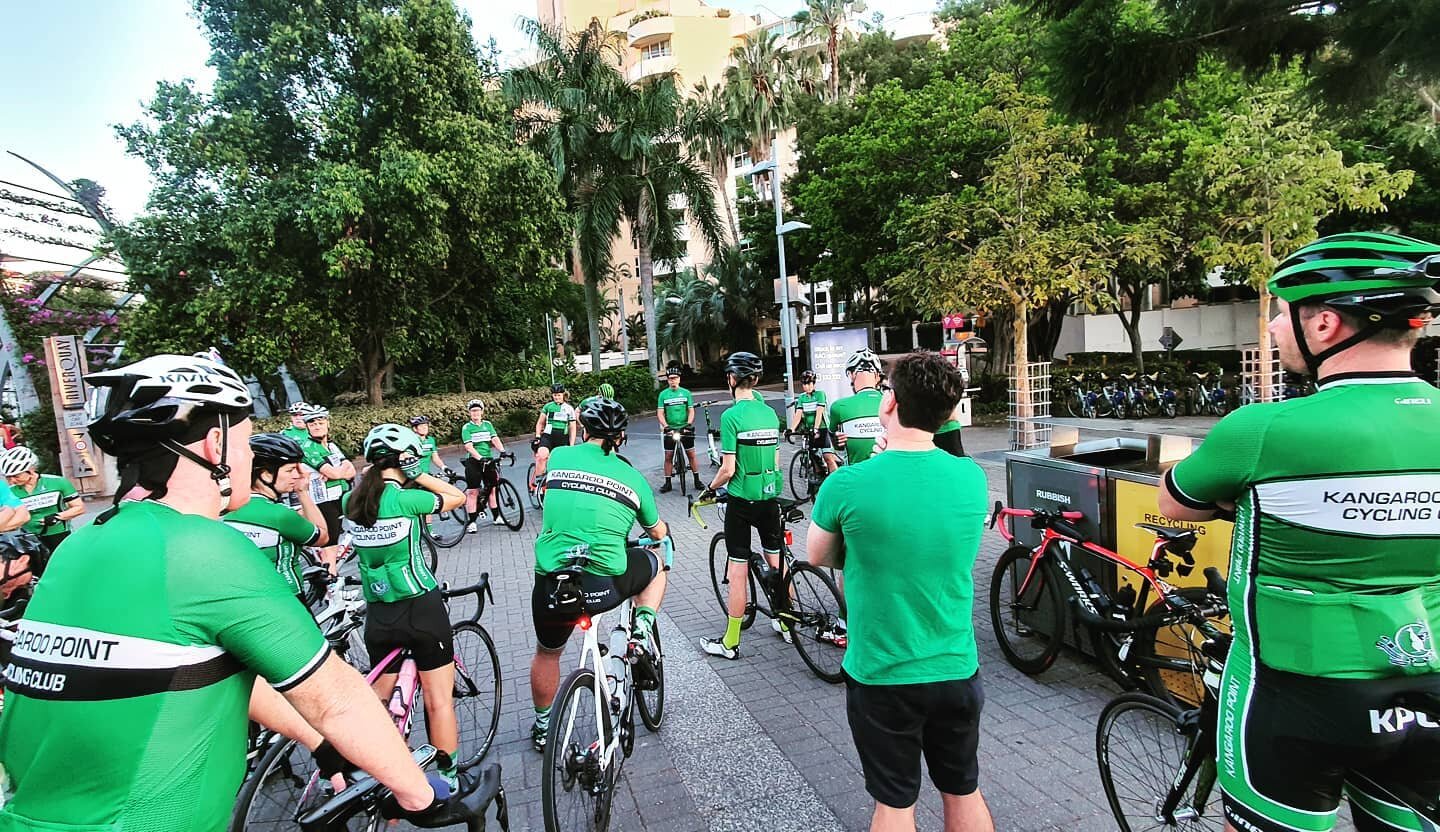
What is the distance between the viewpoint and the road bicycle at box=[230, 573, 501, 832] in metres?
2.86

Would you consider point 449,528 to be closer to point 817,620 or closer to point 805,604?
point 805,604

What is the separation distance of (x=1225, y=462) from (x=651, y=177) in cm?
2440

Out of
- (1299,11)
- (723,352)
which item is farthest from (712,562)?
(723,352)

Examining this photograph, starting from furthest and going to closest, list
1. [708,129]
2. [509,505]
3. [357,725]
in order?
[708,129] < [509,505] < [357,725]

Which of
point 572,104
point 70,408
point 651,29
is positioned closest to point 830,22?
point 572,104

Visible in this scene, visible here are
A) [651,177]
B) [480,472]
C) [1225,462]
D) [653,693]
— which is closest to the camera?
[1225,462]

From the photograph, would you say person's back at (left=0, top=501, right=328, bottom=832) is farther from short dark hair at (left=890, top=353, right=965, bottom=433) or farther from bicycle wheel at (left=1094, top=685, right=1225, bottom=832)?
bicycle wheel at (left=1094, top=685, right=1225, bottom=832)

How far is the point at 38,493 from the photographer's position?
5902 millimetres

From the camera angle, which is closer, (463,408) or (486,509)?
(486,509)

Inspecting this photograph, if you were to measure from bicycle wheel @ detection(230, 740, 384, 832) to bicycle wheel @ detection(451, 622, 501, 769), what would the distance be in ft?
2.59

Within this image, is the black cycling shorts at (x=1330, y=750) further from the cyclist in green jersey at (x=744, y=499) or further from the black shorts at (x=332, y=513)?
the black shorts at (x=332, y=513)

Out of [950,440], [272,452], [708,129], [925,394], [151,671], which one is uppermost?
[708,129]

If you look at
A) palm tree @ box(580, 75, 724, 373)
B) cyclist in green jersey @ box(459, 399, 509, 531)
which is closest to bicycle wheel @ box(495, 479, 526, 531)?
cyclist in green jersey @ box(459, 399, 509, 531)

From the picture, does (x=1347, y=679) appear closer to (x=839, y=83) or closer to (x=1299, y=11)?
(x=1299, y=11)
